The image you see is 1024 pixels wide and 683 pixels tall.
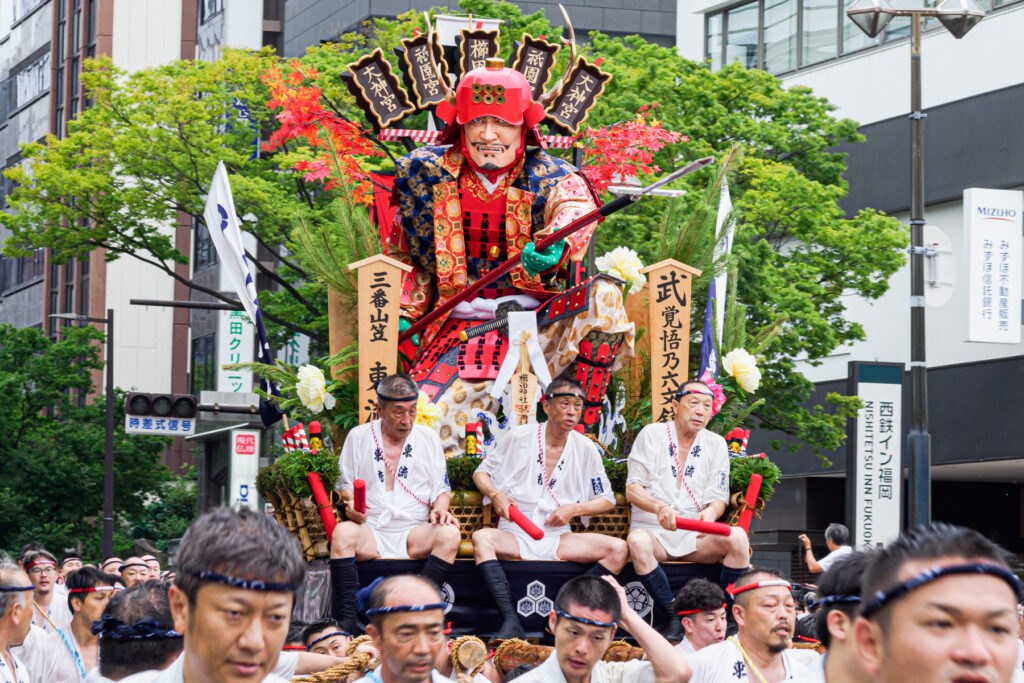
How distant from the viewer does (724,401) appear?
32.6 ft

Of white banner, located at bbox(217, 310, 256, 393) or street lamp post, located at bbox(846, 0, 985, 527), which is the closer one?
street lamp post, located at bbox(846, 0, 985, 527)

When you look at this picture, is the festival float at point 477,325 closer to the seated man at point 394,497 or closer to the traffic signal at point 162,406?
the seated man at point 394,497

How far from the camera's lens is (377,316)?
984 cm

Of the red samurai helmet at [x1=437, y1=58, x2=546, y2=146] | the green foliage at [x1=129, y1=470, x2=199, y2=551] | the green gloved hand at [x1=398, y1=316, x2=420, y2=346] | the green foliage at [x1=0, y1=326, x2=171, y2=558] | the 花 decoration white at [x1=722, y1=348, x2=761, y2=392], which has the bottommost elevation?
the green foliage at [x1=129, y1=470, x2=199, y2=551]

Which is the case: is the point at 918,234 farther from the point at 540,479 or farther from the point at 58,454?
the point at 58,454

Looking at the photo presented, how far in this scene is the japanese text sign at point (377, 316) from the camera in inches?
386

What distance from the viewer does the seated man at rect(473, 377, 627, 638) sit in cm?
856

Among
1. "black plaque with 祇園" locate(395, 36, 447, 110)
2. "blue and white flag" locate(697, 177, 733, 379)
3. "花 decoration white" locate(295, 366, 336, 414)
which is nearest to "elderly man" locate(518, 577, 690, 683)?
"花 decoration white" locate(295, 366, 336, 414)

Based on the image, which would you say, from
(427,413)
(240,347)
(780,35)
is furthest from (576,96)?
(240,347)

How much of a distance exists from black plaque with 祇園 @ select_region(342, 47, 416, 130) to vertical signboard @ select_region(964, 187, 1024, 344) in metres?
9.42

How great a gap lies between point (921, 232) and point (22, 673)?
10.6 m

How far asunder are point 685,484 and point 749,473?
0.42m

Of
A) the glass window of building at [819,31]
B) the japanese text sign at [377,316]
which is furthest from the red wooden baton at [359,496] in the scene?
the glass window of building at [819,31]

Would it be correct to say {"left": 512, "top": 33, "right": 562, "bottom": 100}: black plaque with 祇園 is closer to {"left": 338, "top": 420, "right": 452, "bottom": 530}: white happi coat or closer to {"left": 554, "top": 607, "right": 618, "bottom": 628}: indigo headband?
{"left": 338, "top": 420, "right": 452, "bottom": 530}: white happi coat
